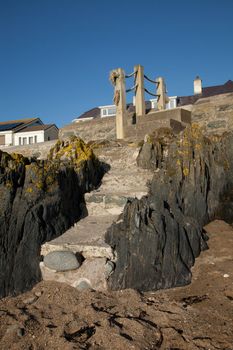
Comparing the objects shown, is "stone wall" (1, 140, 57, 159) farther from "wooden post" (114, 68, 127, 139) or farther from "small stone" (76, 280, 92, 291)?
"small stone" (76, 280, 92, 291)

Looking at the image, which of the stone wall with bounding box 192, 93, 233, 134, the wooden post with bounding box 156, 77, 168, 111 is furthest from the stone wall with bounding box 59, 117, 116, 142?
the stone wall with bounding box 192, 93, 233, 134

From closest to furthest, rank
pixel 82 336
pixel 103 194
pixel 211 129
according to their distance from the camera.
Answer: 1. pixel 82 336
2. pixel 103 194
3. pixel 211 129

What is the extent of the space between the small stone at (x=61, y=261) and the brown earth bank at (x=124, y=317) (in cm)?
24

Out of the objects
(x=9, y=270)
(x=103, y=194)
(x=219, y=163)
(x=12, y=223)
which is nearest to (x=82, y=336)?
(x=9, y=270)

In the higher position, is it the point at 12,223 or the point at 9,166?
the point at 9,166

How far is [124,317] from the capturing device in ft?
12.4

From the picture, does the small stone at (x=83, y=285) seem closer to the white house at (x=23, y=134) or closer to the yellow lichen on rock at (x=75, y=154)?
the yellow lichen on rock at (x=75, y=154)

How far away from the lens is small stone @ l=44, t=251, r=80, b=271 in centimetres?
481

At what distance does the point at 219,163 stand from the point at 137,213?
2924 millimetres

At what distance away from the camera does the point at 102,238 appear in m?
5.28

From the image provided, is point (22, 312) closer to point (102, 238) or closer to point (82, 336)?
point (82, 336)

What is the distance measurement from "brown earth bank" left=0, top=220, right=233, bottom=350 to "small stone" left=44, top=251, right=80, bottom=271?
242mm

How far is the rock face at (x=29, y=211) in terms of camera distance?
480cm

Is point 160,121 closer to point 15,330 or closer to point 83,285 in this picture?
point 83,285
